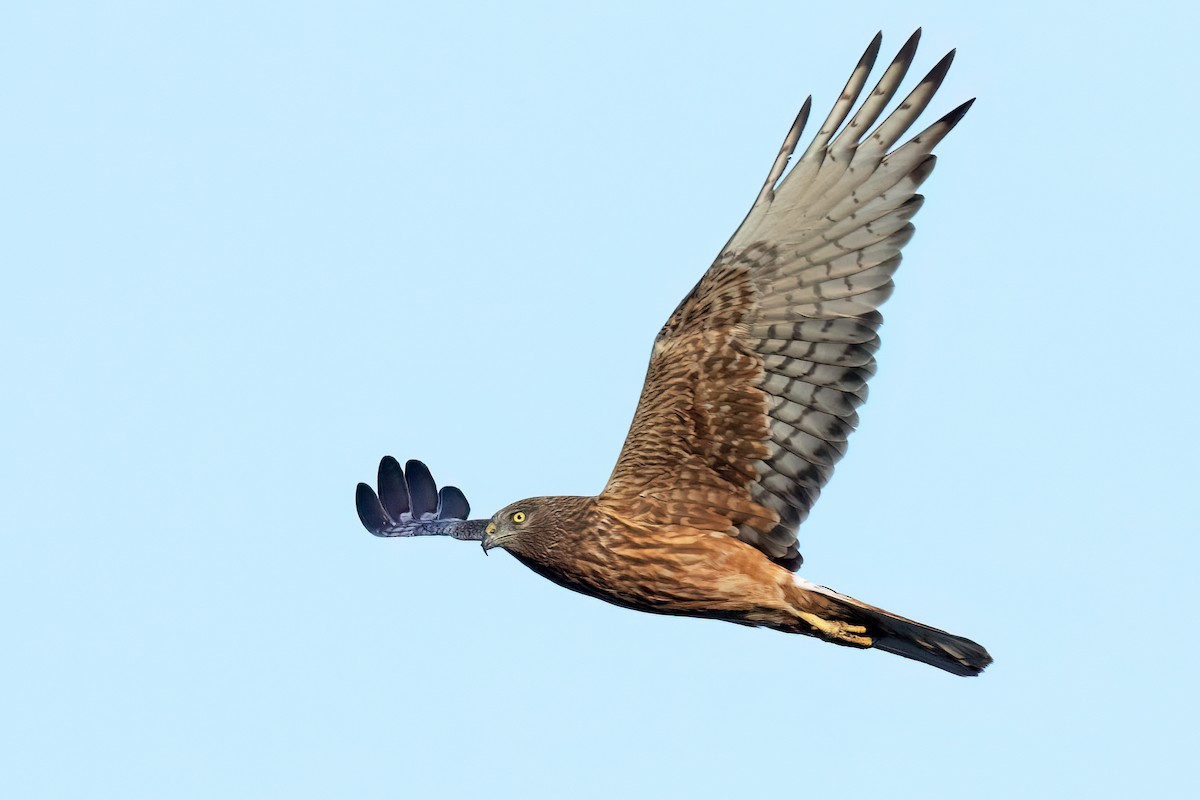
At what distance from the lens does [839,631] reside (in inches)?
428

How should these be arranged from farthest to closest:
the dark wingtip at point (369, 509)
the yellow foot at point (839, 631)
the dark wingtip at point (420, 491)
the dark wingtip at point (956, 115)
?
the dark wingtip at point (420, 491) → the dark wingtip at point (369, 509) → the yellow foot at point (839, 631) → the dark wingtip at point (956, 115)

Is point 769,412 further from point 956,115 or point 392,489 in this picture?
point 392,489

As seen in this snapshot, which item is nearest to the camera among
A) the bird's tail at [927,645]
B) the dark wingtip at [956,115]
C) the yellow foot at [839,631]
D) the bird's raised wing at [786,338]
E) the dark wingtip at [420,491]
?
the dark wingtip at [956,115]

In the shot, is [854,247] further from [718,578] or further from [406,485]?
[406,485]

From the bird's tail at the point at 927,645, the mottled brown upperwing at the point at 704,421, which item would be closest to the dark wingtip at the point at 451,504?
the mottled brown upperwing at the point at 704,421

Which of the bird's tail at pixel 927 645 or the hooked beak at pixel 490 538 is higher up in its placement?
the hooked beak at pixel 490 538

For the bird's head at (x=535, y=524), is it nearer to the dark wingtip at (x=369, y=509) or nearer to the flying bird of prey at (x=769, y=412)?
the flying bird of prey at (x=769, y=412)

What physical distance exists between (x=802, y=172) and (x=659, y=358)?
1.44m

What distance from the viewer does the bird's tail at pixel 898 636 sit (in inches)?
422

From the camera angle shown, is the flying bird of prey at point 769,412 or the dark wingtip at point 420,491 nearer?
the flying bird of prey at point 769,412

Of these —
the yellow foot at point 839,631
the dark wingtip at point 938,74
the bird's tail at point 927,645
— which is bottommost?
the bird's tail at point 927,645

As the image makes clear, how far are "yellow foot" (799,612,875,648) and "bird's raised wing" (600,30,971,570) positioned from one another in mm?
430

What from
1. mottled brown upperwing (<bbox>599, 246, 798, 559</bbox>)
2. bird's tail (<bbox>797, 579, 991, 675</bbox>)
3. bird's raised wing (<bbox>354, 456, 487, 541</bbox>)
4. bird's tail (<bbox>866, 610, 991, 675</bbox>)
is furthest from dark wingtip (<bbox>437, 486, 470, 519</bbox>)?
bird's tail (<bbox>866, 610, 991, 675</bbox>)

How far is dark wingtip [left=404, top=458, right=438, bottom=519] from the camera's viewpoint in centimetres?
1309
